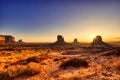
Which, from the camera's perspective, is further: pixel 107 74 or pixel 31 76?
pixel 31 76

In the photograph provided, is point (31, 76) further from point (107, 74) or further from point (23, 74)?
point (107, 74)

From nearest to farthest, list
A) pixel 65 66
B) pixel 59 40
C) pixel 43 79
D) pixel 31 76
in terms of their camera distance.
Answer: pixel 43 79
pixel 31 76
pixel 65 66
pixel 59 40

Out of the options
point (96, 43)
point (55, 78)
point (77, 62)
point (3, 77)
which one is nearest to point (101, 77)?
point (55, 78)

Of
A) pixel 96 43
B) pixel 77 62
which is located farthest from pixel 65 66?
pixel 96 43

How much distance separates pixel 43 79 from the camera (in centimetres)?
1323

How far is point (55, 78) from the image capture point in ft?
43.6

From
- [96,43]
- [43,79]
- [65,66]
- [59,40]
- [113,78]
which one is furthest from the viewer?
[59,40]

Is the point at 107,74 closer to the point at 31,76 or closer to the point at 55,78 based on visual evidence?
the point at 55,78

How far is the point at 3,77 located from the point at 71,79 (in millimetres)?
4425

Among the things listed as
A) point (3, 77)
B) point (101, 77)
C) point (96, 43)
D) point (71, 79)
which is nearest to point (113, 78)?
point (101, 77)

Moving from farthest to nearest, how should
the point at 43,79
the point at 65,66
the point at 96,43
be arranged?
the point at 96,43 → the point at 65,66 → the point at 43,79

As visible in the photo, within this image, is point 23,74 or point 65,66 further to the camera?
point 65,66

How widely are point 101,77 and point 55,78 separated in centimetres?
288

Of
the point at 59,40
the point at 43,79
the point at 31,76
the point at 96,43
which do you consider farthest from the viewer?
the point at 59,40
